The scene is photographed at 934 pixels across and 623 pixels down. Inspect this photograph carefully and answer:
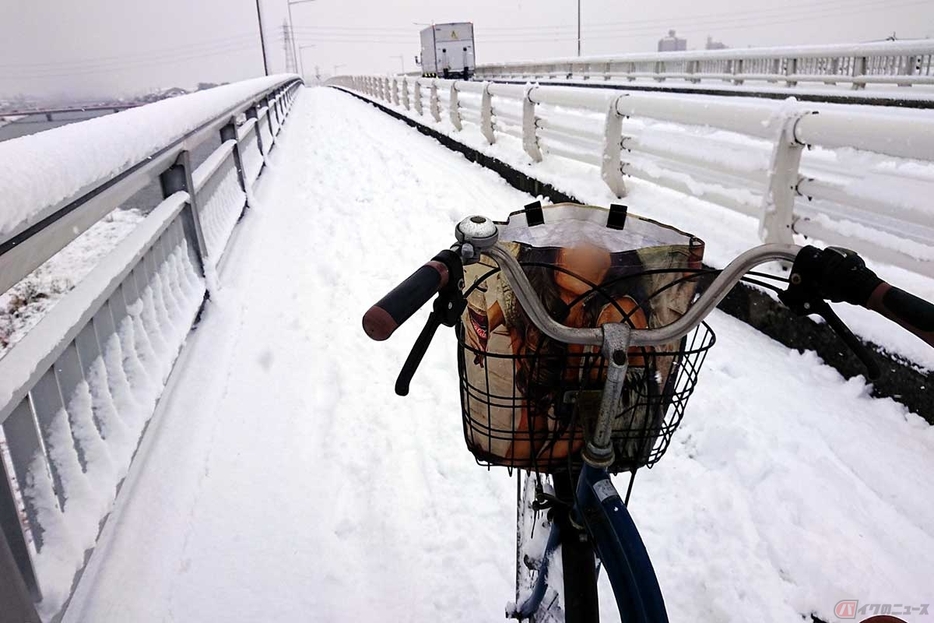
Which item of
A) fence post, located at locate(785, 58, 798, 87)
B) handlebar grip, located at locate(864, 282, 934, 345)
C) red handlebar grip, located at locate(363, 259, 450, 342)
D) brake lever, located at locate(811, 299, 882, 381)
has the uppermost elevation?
fence post, located at locate(785, 58, 798, 87)

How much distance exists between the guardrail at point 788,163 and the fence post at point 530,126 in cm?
114

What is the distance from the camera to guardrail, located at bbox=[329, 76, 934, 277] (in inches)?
128

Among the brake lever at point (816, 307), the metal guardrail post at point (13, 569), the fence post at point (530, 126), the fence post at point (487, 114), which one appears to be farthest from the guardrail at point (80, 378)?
the fence post at point (487, 114)

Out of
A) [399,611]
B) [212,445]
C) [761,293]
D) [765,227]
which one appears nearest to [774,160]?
[765,227]

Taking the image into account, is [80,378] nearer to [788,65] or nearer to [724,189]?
[724,189]

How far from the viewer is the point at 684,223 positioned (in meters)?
5.46

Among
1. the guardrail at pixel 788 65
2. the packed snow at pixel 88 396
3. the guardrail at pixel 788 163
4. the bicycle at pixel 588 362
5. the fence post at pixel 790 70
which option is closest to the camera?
the bicycle at pixel 588 362

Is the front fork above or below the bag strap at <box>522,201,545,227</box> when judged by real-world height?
below

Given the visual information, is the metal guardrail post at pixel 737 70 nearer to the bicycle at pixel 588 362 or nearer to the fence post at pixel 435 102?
the fence post at pixel 435 102

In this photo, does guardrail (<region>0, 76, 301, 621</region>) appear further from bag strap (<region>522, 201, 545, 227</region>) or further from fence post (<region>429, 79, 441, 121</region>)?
fence post (<region>429, 79, 441, 121</region>)

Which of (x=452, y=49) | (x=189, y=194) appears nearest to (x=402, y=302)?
(x=189, y=194)

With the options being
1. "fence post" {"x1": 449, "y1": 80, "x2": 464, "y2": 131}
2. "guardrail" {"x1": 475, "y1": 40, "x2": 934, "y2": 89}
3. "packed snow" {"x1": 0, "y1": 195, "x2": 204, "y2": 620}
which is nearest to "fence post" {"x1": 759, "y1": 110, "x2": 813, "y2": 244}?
"packed snow" {"x1": 0, "y1": 195, "x2": 204, "y2": 620}

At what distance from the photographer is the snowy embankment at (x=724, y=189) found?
333 cm

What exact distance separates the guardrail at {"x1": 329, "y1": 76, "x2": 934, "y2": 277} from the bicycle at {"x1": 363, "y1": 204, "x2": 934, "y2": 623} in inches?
93.7
